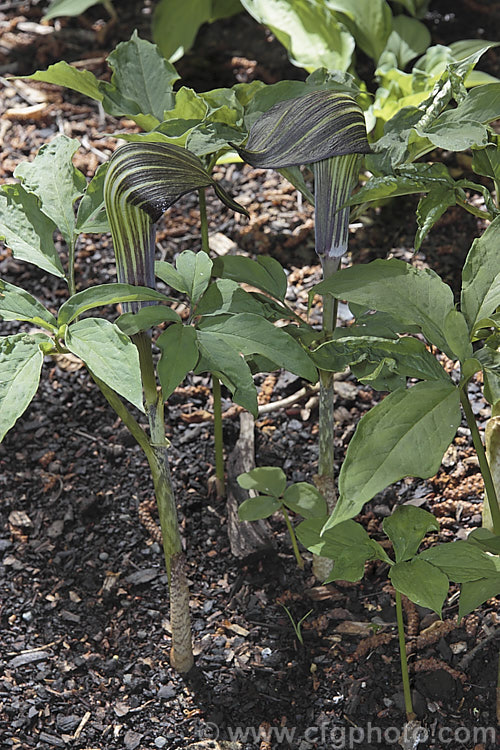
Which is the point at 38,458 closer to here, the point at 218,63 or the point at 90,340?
the point at 90,340

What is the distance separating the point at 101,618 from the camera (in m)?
1.46

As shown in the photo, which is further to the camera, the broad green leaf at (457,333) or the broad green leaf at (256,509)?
the broad green leaf at (256,509)

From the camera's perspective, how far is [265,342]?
3.31 feet

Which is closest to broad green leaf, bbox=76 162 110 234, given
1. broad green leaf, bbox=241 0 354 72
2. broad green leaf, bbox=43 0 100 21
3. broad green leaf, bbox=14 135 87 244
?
broad green leaf, bbox=14 135 87 244

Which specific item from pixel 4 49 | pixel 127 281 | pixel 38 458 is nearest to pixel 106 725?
pixel 38 458

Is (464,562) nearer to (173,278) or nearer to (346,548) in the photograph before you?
(346,548)

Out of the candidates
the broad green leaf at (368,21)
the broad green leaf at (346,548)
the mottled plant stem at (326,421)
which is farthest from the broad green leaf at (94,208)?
the broad green leaf at (368,21)

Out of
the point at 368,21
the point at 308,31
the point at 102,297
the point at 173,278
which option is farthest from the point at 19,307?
the point at 368,21

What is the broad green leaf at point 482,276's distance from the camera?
101 cm

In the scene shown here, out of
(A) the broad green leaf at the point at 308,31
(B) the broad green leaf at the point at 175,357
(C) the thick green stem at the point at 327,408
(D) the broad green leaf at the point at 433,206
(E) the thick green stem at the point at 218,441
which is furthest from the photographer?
(A) the broad green leaf at the point at 308,31

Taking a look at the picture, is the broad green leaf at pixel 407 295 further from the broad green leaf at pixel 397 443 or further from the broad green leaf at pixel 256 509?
the broad green leaf at pixel 256 509

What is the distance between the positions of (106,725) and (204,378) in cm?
82

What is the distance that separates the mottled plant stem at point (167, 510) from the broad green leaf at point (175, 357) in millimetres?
104

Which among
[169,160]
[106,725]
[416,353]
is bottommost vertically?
[106,725]
